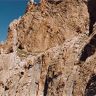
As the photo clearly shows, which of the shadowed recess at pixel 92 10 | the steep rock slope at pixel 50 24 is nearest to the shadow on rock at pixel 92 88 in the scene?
the shadowed recess at pixel 92 10

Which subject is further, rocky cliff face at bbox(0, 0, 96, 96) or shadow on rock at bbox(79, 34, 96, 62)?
rocky cliff face at bbox(0, 0, 96, 96)

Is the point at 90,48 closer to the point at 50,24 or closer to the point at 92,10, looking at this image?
the point at 92,10

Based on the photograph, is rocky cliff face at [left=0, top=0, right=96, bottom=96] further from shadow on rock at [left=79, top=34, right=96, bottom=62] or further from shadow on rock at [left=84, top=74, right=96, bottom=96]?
shadow on rock at [left=84, top=74, right=96, bottom=96]

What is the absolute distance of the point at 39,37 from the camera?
5428 cm

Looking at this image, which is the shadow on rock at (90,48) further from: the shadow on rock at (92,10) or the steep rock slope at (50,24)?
the steep rock slope at (50,24)

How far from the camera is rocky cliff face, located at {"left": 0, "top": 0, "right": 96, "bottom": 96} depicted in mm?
38131

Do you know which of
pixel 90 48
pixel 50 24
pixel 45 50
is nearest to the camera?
pixel 90 48

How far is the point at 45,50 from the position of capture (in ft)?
172

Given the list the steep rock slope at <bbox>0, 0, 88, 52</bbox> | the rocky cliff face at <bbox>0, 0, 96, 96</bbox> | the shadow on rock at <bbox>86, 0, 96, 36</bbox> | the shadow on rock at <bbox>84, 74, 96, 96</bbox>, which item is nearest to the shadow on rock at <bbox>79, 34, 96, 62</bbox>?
the rocky cliff face at <bbox>0, 0, 96, 96</bbox>

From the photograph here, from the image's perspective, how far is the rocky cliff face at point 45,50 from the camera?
3813cm

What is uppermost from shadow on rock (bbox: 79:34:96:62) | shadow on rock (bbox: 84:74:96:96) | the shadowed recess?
the shadowed recess

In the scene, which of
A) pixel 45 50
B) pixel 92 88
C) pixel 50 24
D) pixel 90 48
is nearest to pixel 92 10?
pixel 90 48

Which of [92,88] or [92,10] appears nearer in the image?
[92,88]

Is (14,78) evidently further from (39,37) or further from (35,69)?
(39,37)
